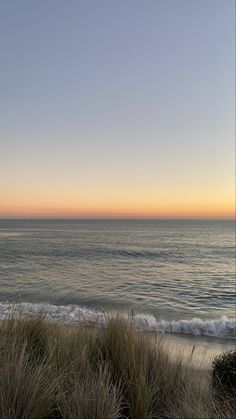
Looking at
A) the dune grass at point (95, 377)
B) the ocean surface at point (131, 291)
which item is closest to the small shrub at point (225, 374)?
the dune grass at point (95, 377)

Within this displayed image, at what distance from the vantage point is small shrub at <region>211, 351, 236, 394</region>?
17.5 feet

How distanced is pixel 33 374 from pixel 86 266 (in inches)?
1109

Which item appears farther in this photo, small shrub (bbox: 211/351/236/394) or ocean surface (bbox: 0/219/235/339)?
ocean surface (bbox: 0/219/235/339)

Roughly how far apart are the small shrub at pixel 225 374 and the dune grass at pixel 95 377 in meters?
0.18

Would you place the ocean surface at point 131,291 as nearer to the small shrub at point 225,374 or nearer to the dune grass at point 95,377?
the dune grass at point 95,377

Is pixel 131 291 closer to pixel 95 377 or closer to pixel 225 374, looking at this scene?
pixel 225 374

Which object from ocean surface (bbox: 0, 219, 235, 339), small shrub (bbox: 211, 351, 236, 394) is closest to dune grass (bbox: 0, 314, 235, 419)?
small shrub (bbox: 211, 351, 236, 394)

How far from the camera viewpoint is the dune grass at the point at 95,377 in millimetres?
3912

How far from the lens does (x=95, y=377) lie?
4.64 m

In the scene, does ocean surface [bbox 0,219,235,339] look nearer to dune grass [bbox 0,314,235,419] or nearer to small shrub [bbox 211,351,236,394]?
dune grass [bbox 0,314,235,419]

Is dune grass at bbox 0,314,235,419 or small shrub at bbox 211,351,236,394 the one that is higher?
dune grass at bbox 0,314,235,419

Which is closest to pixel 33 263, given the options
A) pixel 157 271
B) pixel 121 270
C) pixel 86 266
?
pixel 86 266

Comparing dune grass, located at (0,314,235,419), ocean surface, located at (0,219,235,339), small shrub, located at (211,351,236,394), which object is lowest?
ocean surface, located at (0,219,235,339)

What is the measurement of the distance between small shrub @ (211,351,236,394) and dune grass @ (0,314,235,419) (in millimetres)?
176
